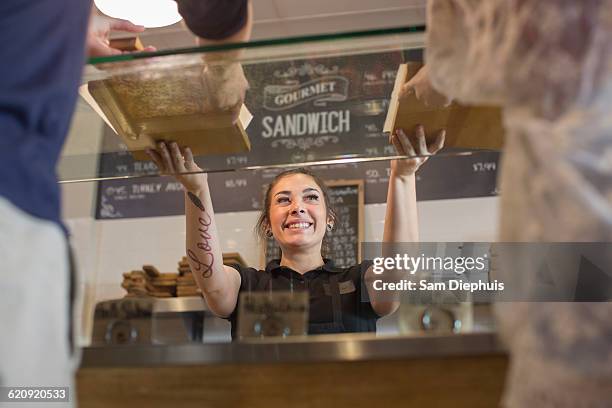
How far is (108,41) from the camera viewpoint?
1172 millimetres

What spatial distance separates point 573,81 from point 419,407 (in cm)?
39

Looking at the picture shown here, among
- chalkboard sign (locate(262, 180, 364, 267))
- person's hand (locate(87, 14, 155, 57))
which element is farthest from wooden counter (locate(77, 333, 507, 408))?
chalkboard sign (locate(262, 180, 364, 267))

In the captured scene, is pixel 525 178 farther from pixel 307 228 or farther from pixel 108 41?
pixel 307 228

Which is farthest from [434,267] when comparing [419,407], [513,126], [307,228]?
[513,126]

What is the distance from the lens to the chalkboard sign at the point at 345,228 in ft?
9.87

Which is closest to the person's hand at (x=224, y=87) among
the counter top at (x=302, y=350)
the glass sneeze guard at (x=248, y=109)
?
the glass sneeze guard at (x=248, y=109)

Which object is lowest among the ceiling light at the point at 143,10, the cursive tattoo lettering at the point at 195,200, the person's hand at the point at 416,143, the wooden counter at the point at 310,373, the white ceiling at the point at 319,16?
the wooden counter at the point at 310,373

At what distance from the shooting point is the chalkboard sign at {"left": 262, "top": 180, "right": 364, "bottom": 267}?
301cm

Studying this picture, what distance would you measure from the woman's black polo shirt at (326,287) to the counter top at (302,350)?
92 centimetres

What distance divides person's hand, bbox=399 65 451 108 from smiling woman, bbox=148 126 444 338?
1.11 ft

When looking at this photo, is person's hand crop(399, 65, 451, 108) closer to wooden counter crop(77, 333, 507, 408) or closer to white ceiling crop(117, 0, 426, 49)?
wooden counter crop(77, 333, 507, 408)

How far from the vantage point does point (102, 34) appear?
1.15 m

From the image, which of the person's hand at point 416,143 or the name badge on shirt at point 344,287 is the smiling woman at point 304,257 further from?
the person's hand at point 416,143

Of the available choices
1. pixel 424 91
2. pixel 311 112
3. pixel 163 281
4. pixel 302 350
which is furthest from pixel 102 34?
pixel 163 281
